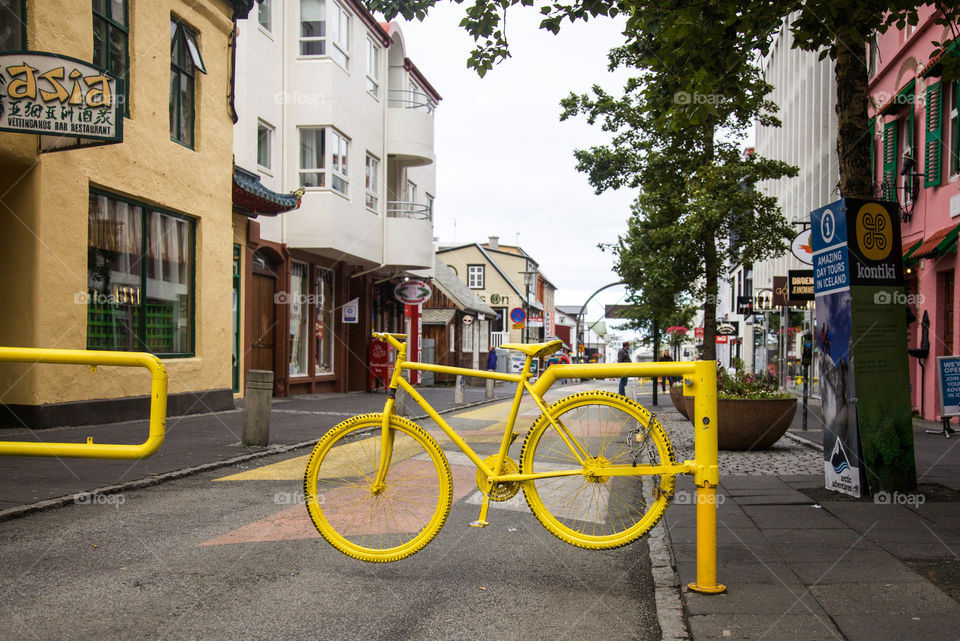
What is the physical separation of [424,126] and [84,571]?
23.8m

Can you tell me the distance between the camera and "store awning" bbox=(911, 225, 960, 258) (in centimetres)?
1456

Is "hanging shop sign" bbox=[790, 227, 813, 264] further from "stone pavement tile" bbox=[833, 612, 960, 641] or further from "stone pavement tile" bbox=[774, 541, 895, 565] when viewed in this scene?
"stone pavement tile" bbox=[833, 612, 960, 641]

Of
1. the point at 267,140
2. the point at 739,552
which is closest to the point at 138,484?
the point at 739,552

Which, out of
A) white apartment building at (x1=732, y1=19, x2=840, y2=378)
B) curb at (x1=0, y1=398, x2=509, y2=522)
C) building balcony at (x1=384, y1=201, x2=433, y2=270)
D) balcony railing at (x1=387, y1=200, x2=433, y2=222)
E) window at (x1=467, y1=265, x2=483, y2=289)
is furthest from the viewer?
window at (x1=467, y1=265, x2=483, y2=289)

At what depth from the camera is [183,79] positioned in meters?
15.1

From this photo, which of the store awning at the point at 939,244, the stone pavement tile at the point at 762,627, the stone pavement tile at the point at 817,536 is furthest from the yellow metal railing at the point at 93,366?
the store awning at the point at 939,244

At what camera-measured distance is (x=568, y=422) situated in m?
4.46

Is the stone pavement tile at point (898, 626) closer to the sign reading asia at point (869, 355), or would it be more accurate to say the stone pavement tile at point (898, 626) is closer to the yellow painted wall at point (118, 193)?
the sign reading asia at point (869, 355)

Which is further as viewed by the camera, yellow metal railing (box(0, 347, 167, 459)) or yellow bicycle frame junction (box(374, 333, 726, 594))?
yellow bicycle frame junction (box(374, 333, 726, 594))

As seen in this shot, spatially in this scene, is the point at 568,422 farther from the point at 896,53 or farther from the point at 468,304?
the point at 468,304

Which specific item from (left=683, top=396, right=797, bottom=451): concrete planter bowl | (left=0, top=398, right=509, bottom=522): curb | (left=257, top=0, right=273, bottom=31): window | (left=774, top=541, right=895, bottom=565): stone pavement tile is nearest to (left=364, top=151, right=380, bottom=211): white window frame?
(left=257, top=0, right=273, bottom=31): window

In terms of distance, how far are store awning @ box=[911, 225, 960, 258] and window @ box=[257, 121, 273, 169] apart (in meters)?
14.1

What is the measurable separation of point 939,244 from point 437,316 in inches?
1110

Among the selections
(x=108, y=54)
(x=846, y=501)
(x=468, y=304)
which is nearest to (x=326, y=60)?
(x=108, y=54)
